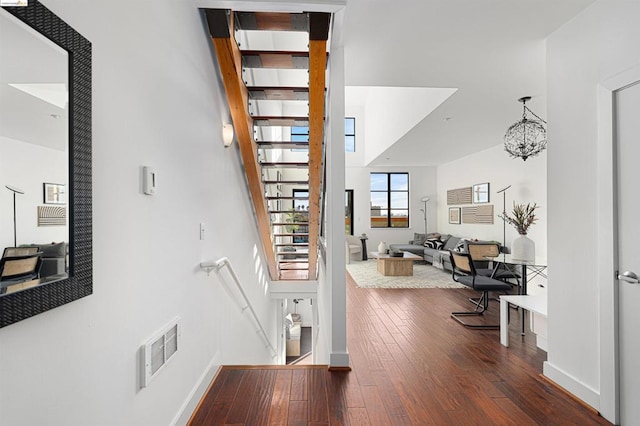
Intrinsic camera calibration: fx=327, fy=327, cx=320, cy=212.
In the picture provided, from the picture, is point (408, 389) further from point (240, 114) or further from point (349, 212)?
point (349, 212)

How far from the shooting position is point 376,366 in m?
2.69

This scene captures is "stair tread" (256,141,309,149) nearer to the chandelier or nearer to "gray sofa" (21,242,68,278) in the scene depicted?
"gray sofa" (21,242,68,278)

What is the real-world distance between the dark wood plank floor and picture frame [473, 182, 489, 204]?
448 centimetres

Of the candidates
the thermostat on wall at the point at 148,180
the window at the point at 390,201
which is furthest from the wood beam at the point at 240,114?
the window at the point at 390,201

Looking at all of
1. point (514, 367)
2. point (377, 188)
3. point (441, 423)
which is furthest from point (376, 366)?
point (377, 188)

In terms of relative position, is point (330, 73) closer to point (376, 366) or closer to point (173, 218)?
point (173, 218)

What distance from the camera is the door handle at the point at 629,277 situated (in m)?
1.86

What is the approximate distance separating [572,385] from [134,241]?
2.87 metres

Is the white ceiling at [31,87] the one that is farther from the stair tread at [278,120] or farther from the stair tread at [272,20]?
the stair tread at [278,120]

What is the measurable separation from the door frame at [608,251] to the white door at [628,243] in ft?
0.08

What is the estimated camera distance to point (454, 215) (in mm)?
8906

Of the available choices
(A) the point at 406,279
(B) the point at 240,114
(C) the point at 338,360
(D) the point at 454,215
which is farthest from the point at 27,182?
(D) the point at 454,215

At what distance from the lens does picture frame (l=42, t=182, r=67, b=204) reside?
0.89 m

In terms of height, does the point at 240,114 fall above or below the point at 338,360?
above
